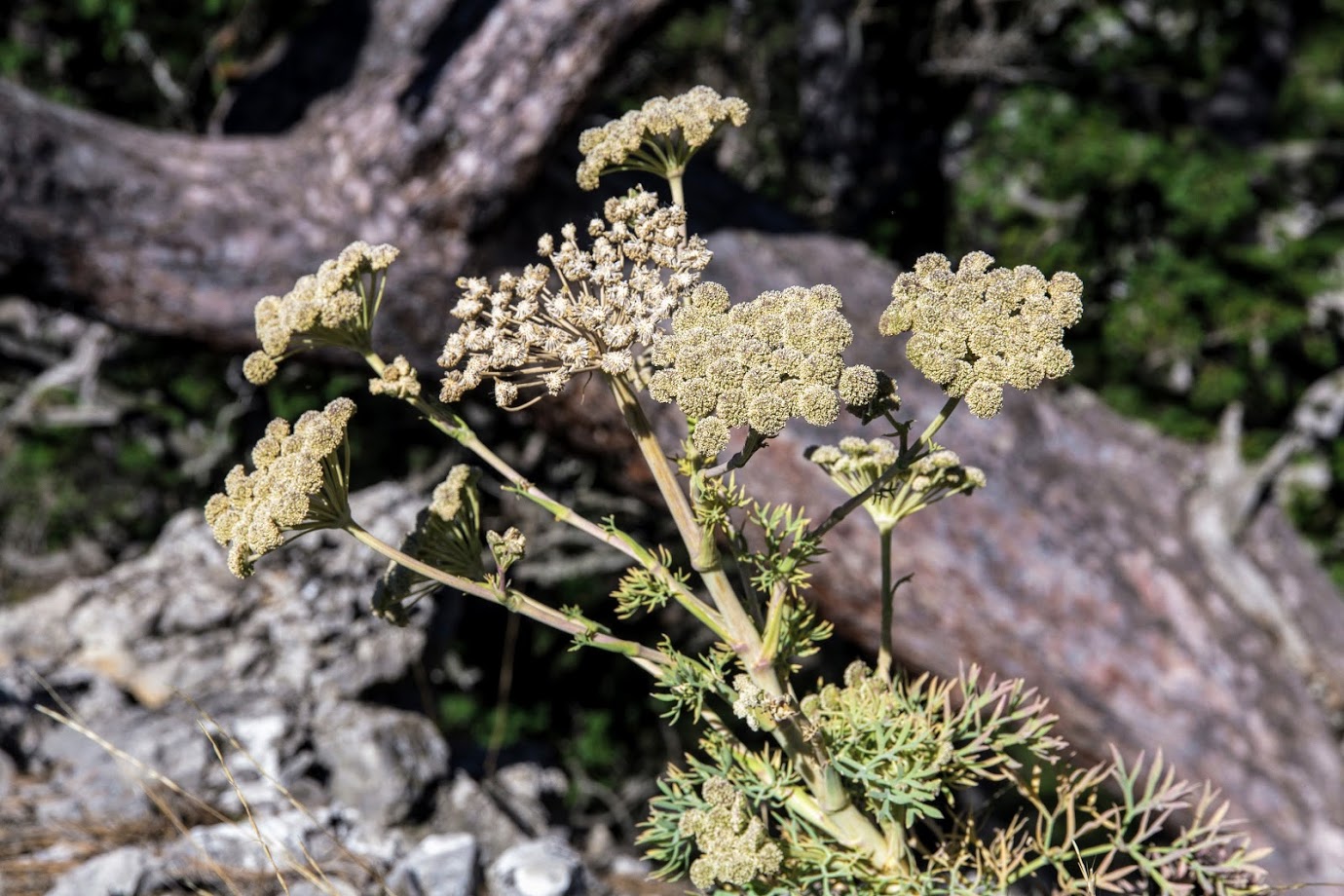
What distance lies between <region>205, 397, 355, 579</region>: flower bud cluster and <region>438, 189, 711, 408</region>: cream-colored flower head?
0.15 m

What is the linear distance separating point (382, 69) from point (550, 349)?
358 centimetres

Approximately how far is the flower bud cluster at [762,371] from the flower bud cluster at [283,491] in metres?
0.39

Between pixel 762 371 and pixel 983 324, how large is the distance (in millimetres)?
274

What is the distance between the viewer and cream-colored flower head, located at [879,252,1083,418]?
1.33 meters

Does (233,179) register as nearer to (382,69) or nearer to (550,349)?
(382,69)

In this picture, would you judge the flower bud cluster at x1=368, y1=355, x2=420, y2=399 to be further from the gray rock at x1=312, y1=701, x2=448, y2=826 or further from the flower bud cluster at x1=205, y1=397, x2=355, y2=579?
the gray rock at x1=312, y1=701, x2=448, y2=826

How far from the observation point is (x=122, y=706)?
3.97 meters

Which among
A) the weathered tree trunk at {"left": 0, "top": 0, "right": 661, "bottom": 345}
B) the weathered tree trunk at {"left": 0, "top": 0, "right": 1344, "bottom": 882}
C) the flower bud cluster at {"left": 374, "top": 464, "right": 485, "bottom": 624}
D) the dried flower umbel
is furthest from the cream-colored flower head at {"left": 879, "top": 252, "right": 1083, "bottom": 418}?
the weathered tree trunk at {"left": 0, "top": 0, "right": 661, "bottom": 345}

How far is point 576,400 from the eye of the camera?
4.09m

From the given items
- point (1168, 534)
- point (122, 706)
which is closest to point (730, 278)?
point (1168, 534)

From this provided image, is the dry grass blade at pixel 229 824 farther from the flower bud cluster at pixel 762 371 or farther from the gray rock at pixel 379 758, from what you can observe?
the flower bud cluster at pixel 762 371

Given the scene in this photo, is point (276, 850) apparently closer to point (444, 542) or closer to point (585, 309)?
point (444, 542)

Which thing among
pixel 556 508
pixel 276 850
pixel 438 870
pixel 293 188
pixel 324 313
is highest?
pixel 324 313

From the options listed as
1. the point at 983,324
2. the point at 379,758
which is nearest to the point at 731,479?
the point at 983,324
